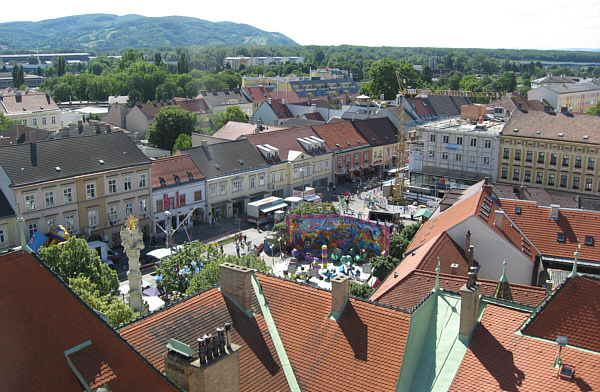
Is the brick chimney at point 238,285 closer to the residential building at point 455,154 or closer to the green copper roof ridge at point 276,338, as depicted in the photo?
the green copper roof ridge at point 276,338

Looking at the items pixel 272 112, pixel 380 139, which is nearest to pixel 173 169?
pixel 380 139

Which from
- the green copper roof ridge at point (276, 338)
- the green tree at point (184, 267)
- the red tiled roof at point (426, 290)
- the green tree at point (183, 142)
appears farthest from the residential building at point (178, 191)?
the green copper roof ridge at point (276, 338)

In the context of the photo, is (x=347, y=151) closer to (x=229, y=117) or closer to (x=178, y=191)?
(x=178, y=191)

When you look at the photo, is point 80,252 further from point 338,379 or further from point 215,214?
point 215,214

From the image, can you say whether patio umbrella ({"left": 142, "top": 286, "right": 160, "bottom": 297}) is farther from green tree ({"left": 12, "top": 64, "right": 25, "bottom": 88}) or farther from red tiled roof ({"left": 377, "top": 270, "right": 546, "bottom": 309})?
green tree ({"left": 12, "top": 64, "right": 25, "bottom": 88})

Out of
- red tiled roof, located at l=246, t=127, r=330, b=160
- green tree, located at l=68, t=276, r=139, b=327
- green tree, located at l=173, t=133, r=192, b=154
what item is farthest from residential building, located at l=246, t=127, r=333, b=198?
green tree, located at l=68, t=276, r=139, b=327

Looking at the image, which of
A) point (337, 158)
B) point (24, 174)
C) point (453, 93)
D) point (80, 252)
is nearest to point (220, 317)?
point (80, 252)
